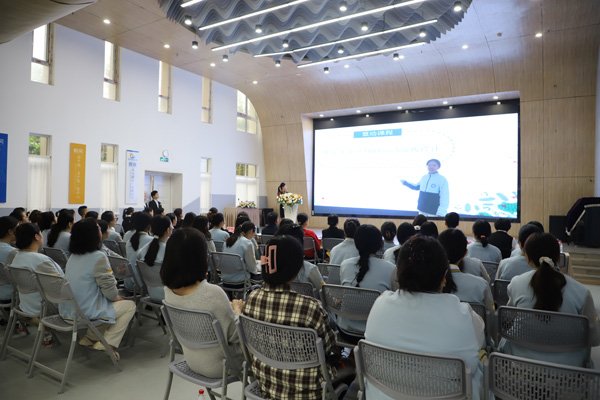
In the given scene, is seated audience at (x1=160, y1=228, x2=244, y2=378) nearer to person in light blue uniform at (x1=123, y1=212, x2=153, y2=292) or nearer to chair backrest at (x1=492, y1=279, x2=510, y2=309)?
chair backrest at (x1=492, y1=279, x2=510, y2=309)

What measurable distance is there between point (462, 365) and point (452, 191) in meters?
12.0

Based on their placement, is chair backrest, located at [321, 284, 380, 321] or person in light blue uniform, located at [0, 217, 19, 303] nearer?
chair backrest, located at [321, 284, 380, 321]

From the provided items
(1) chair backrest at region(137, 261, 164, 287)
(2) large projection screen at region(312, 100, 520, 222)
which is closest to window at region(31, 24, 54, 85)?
(1) chair backrest at region(137, 261, 164, 287)

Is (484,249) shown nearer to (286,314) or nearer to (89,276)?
(286,314)

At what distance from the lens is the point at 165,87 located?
41.5 ft

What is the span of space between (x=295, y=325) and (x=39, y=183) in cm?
995

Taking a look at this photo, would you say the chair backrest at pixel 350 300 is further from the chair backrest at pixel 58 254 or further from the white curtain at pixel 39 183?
the white curtain at pixel 39 183

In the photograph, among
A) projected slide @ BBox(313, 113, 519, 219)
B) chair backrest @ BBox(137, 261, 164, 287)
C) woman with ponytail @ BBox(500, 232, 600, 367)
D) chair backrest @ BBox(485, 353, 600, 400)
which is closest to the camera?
chair backrest @ BBox(485, 353, 600, 400)

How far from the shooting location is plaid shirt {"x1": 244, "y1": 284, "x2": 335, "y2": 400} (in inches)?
76.0

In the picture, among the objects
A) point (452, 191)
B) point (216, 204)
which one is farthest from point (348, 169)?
point (216, 204)

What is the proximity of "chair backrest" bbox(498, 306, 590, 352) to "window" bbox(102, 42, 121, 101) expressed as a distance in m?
11.3

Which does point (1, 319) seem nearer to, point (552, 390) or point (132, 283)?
point (132, 283)

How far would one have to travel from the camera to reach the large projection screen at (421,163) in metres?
12.0

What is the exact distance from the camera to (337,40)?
8836mm
